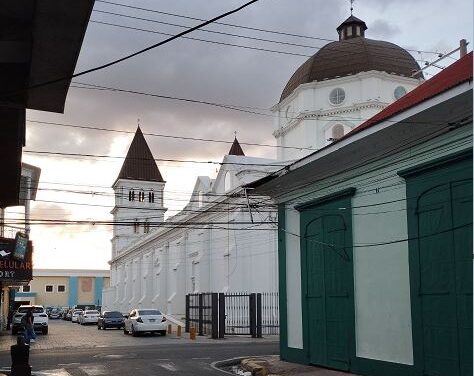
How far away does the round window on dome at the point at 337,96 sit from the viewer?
53.2 meters

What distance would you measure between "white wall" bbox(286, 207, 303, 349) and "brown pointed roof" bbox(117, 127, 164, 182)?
69.5m

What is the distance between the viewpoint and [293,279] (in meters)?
18.8

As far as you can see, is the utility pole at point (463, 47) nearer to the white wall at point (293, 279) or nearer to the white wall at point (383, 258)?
the white wall at point (383, 258)

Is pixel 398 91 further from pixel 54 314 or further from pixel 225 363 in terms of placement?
pixel 54 314

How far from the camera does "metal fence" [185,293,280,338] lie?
33.6 metres

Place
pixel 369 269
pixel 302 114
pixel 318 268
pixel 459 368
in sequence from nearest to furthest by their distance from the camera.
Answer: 1. pixel 459 368
2. pixel 369 269
3. pixel 318 268
4. pixel 302 114

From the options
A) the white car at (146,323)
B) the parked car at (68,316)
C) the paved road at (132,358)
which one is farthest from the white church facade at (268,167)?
the paved road at (132,358)

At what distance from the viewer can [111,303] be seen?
90125 millimetres

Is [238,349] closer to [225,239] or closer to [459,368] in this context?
[459,368]

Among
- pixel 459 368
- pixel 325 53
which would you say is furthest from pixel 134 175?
pixel 459 368

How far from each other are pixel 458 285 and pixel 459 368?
1486mm

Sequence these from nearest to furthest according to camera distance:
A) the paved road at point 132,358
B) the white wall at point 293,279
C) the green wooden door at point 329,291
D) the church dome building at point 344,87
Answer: the green wooden door at point 329,291, the paved road at point 132,358, the white wall at point 293,279, the church dome building at point 344,87

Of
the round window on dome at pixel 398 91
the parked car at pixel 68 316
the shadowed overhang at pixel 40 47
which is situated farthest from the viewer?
the parked car at pixel 68 316

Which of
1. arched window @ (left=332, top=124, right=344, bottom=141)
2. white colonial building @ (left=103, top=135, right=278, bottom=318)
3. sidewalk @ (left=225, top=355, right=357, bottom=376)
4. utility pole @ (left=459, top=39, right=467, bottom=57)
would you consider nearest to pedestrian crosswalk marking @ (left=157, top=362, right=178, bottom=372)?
sidewalk @ (left=225, top=355, right=357, bottom=376)
